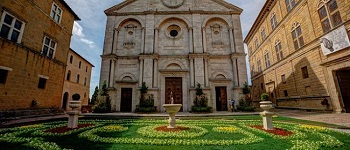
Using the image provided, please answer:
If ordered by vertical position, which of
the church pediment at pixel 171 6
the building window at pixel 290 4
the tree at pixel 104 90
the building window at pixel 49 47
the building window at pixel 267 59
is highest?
the church pediment at pixel 171 6

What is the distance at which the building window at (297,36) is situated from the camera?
709 inches

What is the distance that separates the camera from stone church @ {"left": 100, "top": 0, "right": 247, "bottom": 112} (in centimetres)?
1909

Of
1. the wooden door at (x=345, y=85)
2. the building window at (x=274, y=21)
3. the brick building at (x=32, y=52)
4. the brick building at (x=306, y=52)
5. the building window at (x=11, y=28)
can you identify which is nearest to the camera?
the building window at (x=11, y=28)

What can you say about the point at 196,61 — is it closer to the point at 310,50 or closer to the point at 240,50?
the point at 240,50

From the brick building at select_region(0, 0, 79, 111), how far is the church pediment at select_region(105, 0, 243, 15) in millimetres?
7323

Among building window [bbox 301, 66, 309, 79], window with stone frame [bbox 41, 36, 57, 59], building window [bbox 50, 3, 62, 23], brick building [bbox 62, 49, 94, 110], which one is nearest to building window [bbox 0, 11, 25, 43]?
window with stone frame [bbox 41, 36, 57, 59]

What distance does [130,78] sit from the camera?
19672 mm

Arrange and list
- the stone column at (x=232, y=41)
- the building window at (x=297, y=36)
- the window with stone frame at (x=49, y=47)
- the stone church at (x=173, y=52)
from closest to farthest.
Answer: the window with stone frame at (x=49, y=47), the building window at (x=297, y=36), the stone church at (x=173, y=52), the stone column at (x=232, y=41)

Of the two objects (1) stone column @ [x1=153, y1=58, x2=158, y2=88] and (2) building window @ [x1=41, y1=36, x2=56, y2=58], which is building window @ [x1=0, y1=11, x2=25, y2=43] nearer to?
(2) building window @ [x1=41, y1=36, x2=56, y2=58]

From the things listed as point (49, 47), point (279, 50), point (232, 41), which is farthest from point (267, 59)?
point (49, 47)

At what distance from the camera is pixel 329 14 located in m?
13.8

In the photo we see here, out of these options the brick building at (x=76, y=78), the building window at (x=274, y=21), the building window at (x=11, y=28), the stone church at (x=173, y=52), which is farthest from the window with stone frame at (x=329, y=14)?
the brick building at (x=76, y=78)

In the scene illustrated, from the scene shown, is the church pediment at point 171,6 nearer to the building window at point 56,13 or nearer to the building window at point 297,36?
the building window at point 56,13

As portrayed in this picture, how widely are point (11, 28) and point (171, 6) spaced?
17.6 m
